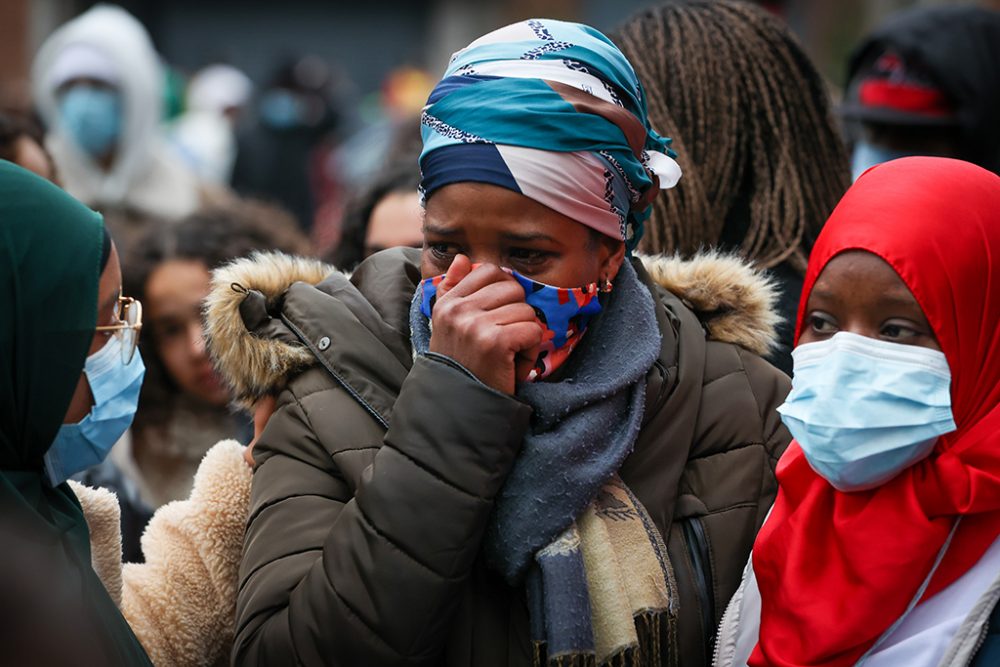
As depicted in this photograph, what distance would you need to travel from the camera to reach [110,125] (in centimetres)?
782

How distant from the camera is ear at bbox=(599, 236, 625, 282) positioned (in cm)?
260

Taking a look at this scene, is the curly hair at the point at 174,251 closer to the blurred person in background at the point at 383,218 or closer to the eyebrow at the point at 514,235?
the blurred person in background at the point at 383,218

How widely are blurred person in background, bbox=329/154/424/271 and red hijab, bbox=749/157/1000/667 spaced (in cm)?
219

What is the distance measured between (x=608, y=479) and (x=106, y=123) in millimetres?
6111

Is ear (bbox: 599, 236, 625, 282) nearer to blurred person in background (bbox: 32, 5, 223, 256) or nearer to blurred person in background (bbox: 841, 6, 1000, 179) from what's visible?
blurred person in background (bbox: 841, 6, 1000, 179)

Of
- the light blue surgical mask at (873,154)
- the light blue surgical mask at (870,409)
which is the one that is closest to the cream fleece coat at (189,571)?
the light blue surgical mask at (870,409)

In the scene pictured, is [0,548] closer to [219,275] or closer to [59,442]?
[59,442]

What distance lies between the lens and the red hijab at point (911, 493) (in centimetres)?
227

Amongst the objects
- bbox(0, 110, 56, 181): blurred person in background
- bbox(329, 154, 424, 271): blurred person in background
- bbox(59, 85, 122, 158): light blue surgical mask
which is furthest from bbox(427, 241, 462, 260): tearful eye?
bbox(59, 85, 122, 158): light blue surgical mask

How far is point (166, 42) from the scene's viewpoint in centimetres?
2664

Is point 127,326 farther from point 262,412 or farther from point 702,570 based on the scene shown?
point 702,570

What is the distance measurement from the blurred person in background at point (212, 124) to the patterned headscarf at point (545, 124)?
8581 millimetres

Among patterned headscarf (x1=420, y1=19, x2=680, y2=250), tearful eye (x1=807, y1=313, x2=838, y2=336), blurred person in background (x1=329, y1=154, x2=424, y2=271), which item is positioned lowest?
blurred person in background (x1=329, y1=154, x2=424, y2=271)

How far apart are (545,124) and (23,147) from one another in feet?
8.14
